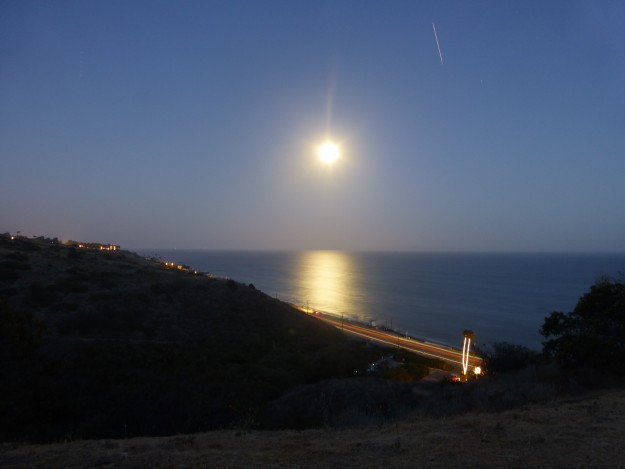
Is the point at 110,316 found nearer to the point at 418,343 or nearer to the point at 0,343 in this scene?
A: the point at 0,343

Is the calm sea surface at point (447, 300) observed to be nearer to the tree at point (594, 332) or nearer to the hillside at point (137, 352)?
the hillside at point (137, 352)

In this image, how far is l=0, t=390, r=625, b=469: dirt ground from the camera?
668cm

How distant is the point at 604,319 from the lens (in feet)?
54.3

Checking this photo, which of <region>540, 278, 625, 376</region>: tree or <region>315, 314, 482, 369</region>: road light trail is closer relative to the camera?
<region>540, 278, 625, 376</region>: tree

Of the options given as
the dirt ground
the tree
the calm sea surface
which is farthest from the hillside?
the calm sea surface

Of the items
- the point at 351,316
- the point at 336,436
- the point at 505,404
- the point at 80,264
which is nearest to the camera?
the point at 336,436

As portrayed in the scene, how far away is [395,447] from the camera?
7.29 meters

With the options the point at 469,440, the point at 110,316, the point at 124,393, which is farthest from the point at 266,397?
the point at 110,316

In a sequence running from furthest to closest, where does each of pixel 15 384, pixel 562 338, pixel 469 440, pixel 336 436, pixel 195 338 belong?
pixel 195 338 < pixel 562 338 < pixel 15 384 < pixel 336 436 < pixel 469 440

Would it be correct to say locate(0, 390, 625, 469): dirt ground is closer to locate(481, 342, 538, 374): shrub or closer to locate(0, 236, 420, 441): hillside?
locate(0, 236, 420, 441): hillside

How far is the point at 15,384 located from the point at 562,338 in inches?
639

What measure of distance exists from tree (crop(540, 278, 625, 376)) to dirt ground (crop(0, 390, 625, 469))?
5.90m

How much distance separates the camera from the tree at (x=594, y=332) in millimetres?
14422

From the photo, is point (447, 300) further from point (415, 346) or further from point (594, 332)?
point (594, 332)
